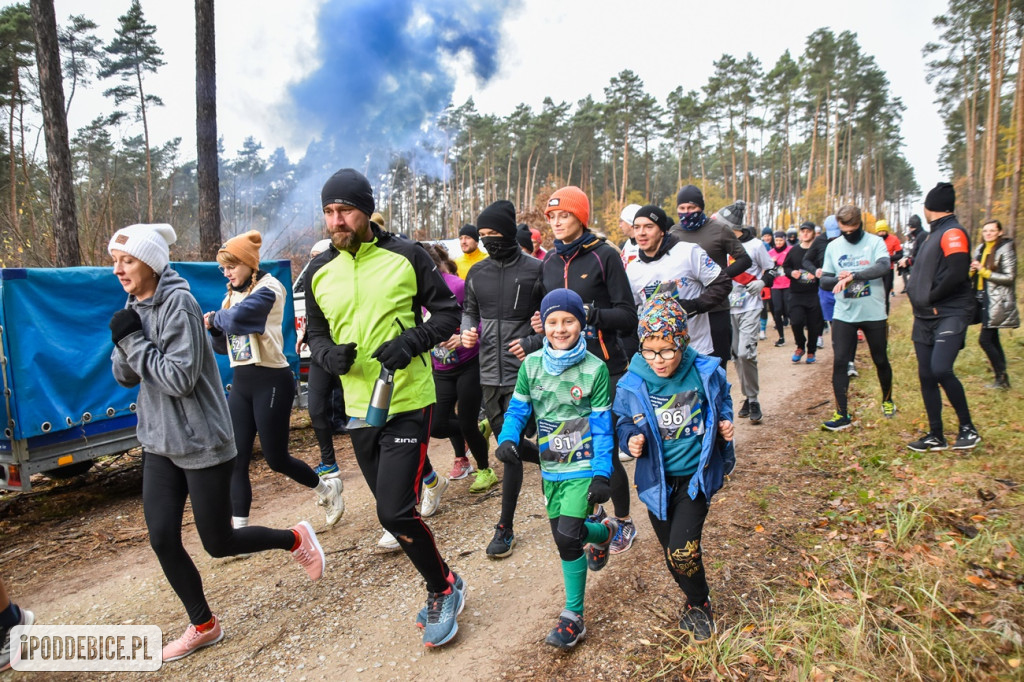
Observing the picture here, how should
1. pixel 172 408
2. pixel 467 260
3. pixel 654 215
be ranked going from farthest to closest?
pixel 467 260 → pixel 654 215 → pixel 172 408

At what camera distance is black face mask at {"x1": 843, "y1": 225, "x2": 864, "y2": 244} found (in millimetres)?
6180

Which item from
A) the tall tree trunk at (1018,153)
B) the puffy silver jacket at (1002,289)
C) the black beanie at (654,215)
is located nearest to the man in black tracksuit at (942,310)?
the puffy silver jacket at (1002,289)

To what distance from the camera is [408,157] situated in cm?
5144

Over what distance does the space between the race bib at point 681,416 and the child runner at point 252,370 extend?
3.01 meters

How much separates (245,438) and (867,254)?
6.07 metres

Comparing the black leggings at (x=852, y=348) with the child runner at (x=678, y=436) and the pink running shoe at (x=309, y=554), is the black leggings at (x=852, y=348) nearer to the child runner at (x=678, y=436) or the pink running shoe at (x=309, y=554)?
the child runner at (x=678, y=436)

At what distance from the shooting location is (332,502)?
520 centimetres

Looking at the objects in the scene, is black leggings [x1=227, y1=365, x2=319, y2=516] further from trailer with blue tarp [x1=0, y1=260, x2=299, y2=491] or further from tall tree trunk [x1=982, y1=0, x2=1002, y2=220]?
tall tree trunk [x1=982, y1=0, x2=1002, y2=220]

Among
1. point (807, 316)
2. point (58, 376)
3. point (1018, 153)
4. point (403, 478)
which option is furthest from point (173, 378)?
point (1018, 153)

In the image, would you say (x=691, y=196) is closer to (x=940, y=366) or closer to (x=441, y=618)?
(x=940, y=366)

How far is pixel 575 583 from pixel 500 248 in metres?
2.31

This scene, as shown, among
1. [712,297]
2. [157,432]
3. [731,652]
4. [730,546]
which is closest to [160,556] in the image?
[157,432]

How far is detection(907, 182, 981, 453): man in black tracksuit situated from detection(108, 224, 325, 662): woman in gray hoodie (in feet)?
18.2

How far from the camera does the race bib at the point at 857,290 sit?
19.8 ft
